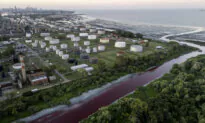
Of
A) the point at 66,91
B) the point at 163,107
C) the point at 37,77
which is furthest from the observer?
the point at 37,77

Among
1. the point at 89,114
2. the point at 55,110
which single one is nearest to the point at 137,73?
the point at 89,114

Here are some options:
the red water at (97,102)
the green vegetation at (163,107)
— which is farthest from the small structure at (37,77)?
the green vegetation at (163,107)

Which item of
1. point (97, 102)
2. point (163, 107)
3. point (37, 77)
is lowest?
point (97, 102)

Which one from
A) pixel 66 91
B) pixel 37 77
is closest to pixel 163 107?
pixel 66 91

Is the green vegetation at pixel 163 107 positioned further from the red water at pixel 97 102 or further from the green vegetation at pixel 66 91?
the green vegetation at pixel 66 91

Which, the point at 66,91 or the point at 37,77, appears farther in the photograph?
the point at 37,77

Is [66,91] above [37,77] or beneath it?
beneath

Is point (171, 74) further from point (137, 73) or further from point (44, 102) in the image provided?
point (44, 102)

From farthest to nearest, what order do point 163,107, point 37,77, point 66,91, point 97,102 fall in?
point 37,77
point 66,91
point 97,102
point 163,107

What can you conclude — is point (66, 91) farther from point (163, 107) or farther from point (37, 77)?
point (163, 107)
